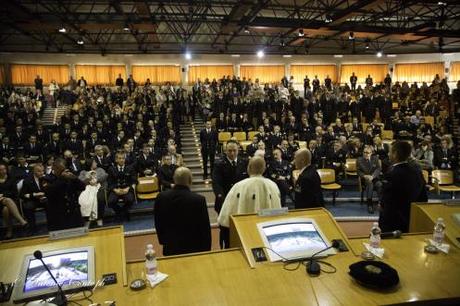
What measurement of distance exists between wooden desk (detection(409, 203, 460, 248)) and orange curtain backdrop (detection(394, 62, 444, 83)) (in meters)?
21.1

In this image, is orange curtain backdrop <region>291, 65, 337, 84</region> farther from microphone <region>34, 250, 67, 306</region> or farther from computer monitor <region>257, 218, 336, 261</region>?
microphone <region>34, 250, 67, 306</region>

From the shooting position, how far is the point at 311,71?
2136 centimetres

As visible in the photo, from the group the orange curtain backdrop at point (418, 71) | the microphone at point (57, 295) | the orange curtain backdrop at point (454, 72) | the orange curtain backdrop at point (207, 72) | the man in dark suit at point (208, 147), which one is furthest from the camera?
the orange curtain backdrop at point (418, 71)

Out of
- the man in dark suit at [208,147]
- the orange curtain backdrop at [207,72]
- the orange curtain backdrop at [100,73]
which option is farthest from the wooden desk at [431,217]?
the orange curtain backdrop at [100,73]

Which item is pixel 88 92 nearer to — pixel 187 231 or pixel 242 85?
pixel 242 85

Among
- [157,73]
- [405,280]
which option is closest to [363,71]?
[157,73]

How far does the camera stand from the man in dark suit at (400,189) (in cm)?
319

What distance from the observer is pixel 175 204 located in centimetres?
300

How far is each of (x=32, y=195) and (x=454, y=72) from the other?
23.2m

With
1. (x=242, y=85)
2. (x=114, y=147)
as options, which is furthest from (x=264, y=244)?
(x=242, y=85)

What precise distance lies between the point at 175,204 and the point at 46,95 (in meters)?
17.1

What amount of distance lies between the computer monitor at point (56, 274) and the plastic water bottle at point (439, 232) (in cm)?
255

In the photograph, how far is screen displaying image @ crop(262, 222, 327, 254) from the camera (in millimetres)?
2513

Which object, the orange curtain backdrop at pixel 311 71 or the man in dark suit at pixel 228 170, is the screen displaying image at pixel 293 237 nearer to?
the man in dark suit at pixel 228 170
